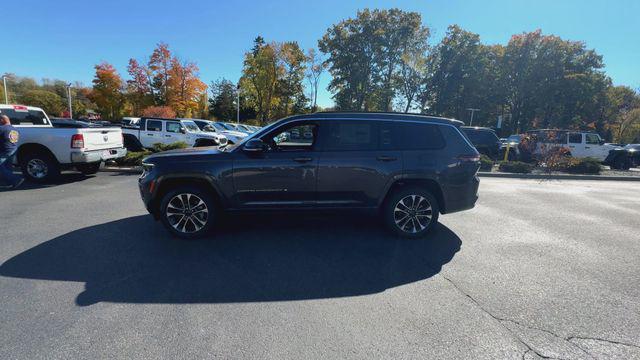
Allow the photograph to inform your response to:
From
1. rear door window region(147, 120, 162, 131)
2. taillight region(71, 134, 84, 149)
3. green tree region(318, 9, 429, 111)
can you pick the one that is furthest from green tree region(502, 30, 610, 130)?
taillight region(71, 134, 84, 149)

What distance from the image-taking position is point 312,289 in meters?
3.26

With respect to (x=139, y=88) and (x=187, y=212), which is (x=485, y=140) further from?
(x=139, y=88)

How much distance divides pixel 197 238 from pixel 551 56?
45354mm

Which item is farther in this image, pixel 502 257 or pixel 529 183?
pixel 529 183

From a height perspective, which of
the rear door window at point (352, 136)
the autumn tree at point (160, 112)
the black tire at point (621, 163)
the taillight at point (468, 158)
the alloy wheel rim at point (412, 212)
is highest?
the autumn tree at point (160, 112)

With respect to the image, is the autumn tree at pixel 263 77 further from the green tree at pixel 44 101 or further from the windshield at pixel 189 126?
the green tree at pixel 44 101

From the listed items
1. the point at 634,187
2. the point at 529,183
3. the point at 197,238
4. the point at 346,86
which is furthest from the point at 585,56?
the point at 197,238

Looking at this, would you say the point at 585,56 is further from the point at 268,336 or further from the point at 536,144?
the point at 268,336

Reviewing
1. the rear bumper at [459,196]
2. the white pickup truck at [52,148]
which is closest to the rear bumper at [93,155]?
the white pickup truck at [52,148]

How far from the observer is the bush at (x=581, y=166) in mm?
13164

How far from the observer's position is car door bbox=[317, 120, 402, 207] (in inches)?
179

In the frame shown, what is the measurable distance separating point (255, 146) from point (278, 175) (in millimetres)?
535

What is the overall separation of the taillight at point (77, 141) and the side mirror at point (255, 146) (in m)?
6.22

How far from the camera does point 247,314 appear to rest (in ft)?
9.21
